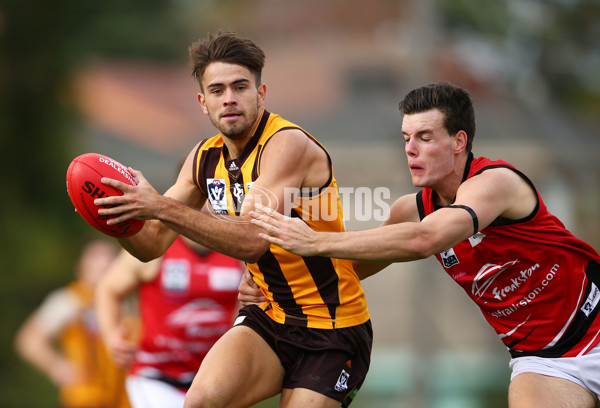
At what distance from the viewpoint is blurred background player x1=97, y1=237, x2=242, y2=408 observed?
7047 mm

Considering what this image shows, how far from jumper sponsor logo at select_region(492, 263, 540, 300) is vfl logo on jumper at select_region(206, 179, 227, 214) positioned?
5.78 ft

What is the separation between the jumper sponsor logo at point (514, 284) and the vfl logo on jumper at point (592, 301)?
0.42 m

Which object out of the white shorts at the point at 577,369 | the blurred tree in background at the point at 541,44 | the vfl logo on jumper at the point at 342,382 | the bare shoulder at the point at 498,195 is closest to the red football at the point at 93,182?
the vfl logo on jumper at the point at 342,382

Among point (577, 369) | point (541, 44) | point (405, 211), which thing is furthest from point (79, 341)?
point (541, 44)

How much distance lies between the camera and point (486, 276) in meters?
5.38

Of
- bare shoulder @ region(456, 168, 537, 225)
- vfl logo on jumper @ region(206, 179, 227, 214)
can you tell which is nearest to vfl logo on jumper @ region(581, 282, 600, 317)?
bare shoulder @ region(456, 168, 537, 225)

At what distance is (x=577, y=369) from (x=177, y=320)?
3.22m

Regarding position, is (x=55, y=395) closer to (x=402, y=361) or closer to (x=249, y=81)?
(x=402, y=361)

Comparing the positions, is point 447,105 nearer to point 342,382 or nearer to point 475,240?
point 475,240

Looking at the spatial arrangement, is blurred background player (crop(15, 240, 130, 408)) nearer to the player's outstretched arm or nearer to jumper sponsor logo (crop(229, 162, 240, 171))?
jumper sponsor logo (crop(229, 162, 240, 171))

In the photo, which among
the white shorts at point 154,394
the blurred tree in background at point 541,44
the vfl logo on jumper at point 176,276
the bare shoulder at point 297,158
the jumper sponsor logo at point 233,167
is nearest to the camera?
the bare shoulder at point 297,158

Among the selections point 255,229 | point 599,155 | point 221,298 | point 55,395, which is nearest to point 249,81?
point 255,229

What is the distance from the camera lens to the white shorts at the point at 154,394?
22.8 ft

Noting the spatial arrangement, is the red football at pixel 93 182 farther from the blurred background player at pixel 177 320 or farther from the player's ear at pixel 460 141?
the blurred background player at pixel 177 320
